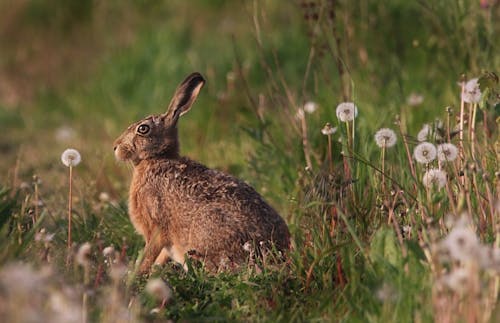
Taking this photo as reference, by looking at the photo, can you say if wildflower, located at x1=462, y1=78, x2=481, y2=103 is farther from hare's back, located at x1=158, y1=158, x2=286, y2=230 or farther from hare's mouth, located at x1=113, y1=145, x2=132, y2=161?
hare's mouth, located at x1=113, y1=145, x2=132, y2=161

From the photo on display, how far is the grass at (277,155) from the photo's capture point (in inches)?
139

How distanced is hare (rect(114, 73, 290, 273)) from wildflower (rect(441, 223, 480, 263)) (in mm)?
1386

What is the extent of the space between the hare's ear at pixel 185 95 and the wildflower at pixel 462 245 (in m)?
2.67

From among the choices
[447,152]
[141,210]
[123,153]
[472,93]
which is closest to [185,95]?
[123,153]

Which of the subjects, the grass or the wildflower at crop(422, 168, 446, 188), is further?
the wildflower at crop(422, 168, 446, 188)

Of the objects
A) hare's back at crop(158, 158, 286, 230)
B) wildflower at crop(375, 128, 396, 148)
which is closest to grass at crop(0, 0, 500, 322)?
wildflower at crop(375, 128, 396, 148)

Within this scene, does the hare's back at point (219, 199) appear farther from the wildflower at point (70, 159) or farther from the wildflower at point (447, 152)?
the wildflower at point (447, 152)

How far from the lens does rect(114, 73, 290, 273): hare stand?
15.4ft

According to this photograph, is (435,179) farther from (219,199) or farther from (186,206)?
(186,206)

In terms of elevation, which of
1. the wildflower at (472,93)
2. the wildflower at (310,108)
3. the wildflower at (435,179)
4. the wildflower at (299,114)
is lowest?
the wildflower at (435,179)

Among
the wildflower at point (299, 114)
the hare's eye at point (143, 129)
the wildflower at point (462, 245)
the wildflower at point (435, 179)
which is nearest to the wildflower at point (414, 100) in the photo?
the wildflower at point (299, 114)

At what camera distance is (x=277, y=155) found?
6109 mm

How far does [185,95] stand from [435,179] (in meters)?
2.09

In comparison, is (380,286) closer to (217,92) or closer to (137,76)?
(217,92)
